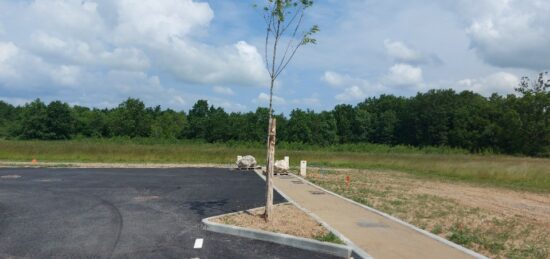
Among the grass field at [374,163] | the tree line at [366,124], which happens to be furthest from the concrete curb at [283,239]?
the tree line at [366,124]

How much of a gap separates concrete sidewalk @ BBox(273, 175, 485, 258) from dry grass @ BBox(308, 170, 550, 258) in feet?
1.97

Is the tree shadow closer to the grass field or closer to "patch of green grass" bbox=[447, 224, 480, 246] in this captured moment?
"patch of green grass" bbox=[447, 224, 480, 246]

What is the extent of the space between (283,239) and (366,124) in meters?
94.7

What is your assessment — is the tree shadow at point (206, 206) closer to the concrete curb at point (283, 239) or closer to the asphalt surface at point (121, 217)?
the asphalt surface at point (121, 217)

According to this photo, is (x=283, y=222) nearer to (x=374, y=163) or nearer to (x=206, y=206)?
(x=206, y=206)

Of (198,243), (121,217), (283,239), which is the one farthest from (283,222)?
(121,217)

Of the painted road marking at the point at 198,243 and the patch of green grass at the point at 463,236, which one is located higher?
the patch of green grass at the point at 463,236

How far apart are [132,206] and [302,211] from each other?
171 inches

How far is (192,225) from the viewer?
9844 millimetres

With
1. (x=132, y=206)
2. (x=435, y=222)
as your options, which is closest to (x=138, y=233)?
(x=132, y=206)

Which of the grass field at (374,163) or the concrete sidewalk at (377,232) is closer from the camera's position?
the concrete sidewalk at (377,232)

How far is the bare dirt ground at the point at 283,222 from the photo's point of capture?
9023mm

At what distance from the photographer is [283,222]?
9922 millimetres

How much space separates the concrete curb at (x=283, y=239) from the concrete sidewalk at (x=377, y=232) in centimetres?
46
